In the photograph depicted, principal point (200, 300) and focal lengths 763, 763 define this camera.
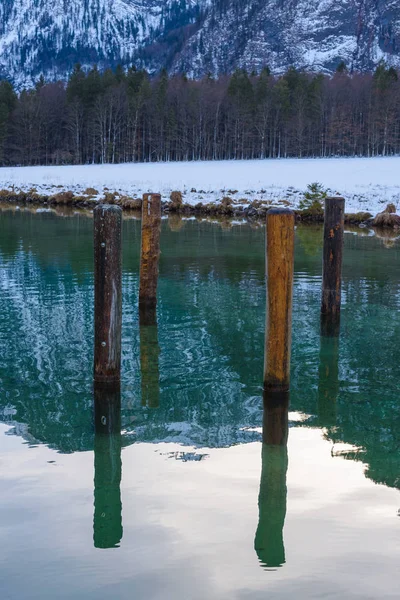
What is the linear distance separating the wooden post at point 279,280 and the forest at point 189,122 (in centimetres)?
9090

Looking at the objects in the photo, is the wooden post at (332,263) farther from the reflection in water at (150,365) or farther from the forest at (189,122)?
the forest at (189,122)

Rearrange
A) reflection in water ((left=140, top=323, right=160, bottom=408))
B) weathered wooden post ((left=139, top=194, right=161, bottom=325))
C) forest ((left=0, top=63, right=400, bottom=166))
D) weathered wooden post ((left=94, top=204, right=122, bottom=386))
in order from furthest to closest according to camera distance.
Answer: forest ((left=0, top=63, right=400, bottom=166)) → weathered wooden post ((left=139, top=194, right=161, bottom=325)) → reflection in water ((left=140, top=323, right=160, bottom=408)) → weathered wooden post ((left=94, top=204, right=122, bottom=386))

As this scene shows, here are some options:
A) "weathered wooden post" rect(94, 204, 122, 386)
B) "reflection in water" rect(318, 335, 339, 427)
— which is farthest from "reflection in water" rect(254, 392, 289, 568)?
"weathered wooden post" rect(94, 204, 122, 386)

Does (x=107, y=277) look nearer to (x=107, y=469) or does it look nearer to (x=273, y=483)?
(x=107, y=469)

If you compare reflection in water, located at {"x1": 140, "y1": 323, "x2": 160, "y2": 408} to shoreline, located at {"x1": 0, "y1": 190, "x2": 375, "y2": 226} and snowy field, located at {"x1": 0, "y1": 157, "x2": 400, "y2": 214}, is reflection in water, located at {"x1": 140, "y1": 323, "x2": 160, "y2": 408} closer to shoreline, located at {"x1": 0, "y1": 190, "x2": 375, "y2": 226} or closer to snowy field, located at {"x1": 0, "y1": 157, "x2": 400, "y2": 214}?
shoreline, located at {"x1": 0, "y1": 190, "x2": 375, "y2": 226}

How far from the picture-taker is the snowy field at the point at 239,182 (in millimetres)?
41438

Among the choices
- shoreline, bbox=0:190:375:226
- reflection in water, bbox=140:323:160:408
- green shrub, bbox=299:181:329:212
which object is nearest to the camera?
reflection in water, bbox=140:323:160:408

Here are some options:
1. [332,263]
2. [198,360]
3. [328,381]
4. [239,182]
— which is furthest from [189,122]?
[328,381]

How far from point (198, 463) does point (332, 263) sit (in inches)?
212

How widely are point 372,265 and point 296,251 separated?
3644mm

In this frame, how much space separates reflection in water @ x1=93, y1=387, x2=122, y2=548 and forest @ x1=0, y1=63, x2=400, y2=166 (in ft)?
298

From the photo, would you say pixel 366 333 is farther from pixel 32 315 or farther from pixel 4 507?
pixel 4 507

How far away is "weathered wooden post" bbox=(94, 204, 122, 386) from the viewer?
8.37 meters

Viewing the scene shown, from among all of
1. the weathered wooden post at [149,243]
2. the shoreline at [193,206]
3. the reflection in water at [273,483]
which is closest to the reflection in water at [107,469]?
the reflection in water at [273,483]
